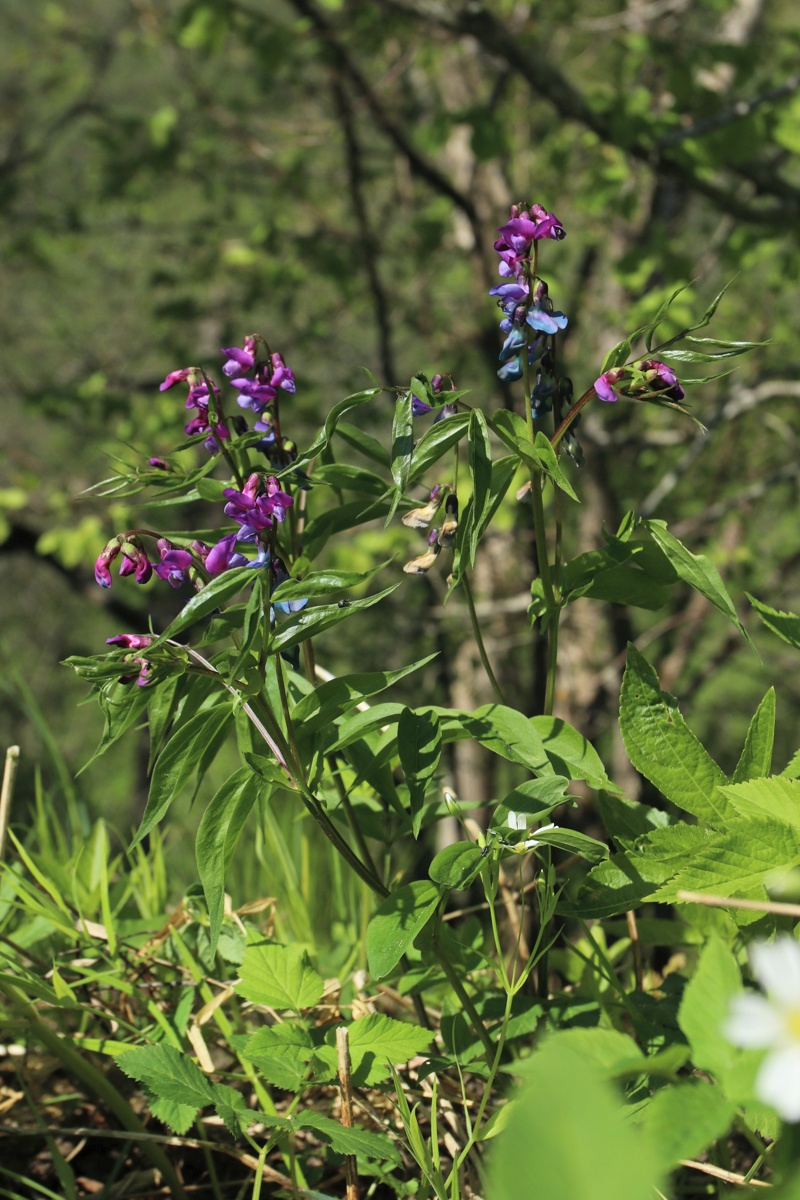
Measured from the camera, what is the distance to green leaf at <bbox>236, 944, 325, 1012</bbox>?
0.88 meters

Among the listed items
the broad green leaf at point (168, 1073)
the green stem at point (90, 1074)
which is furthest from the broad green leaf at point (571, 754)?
the green stem at point (90, 1074)

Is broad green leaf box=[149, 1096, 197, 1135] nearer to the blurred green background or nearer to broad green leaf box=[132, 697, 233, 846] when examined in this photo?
broad green leaf box=[132, 697, 233, 846]

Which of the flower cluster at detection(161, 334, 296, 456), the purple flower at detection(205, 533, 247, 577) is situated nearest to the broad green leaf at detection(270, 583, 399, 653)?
the purple flower at detection(205, 533, 247, 577)

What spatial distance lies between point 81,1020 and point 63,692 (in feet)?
42.3

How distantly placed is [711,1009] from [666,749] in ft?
1.37

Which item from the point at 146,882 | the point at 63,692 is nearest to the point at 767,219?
the point at 146,882

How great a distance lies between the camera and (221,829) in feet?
2.62

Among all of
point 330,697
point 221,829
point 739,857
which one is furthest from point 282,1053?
point 739,857

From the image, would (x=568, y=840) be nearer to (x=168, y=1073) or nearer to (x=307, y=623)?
(x=307, y=623)

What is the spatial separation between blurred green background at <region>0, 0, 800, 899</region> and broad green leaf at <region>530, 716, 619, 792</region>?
6.80ft

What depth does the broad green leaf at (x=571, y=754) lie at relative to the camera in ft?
2.80

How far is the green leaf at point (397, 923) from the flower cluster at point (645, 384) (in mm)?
469

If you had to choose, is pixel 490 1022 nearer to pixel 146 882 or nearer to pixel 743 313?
pixel 146 882

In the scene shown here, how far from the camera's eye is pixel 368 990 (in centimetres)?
105
